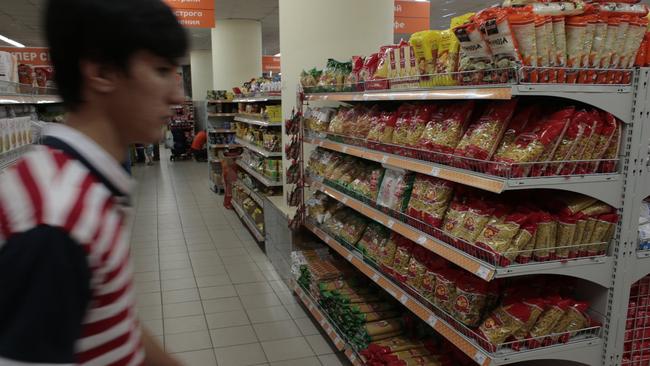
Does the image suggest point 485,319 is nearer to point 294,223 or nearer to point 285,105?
point 294,223

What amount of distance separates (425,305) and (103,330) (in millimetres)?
1995

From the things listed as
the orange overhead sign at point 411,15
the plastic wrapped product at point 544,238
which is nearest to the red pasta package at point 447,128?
the plastic wrapped product at point 544,238

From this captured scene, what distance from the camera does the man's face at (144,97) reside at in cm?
78

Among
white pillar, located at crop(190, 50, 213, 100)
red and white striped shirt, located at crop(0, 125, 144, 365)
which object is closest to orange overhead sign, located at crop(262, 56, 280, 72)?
white pillar, located at crop(190, 50, 213, 100)

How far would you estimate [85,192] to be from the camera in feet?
2.26

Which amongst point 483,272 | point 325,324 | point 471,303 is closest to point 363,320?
point 325,324

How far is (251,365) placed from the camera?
3.43m

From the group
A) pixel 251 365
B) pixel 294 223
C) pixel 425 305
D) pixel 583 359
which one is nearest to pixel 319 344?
pixel 251 365

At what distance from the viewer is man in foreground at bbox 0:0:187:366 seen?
2.04 ft

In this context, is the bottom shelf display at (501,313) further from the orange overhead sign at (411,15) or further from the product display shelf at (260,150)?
the orange overhead sign at (411,15)

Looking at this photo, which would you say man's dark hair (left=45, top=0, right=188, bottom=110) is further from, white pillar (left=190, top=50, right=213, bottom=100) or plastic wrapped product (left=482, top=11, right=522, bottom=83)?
white pillar (left=190, top=50, right=213, bottom=100)

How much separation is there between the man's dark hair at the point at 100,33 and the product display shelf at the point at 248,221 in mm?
5265

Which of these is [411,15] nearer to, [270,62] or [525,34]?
[525,34]

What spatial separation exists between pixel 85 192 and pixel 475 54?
1804mm
